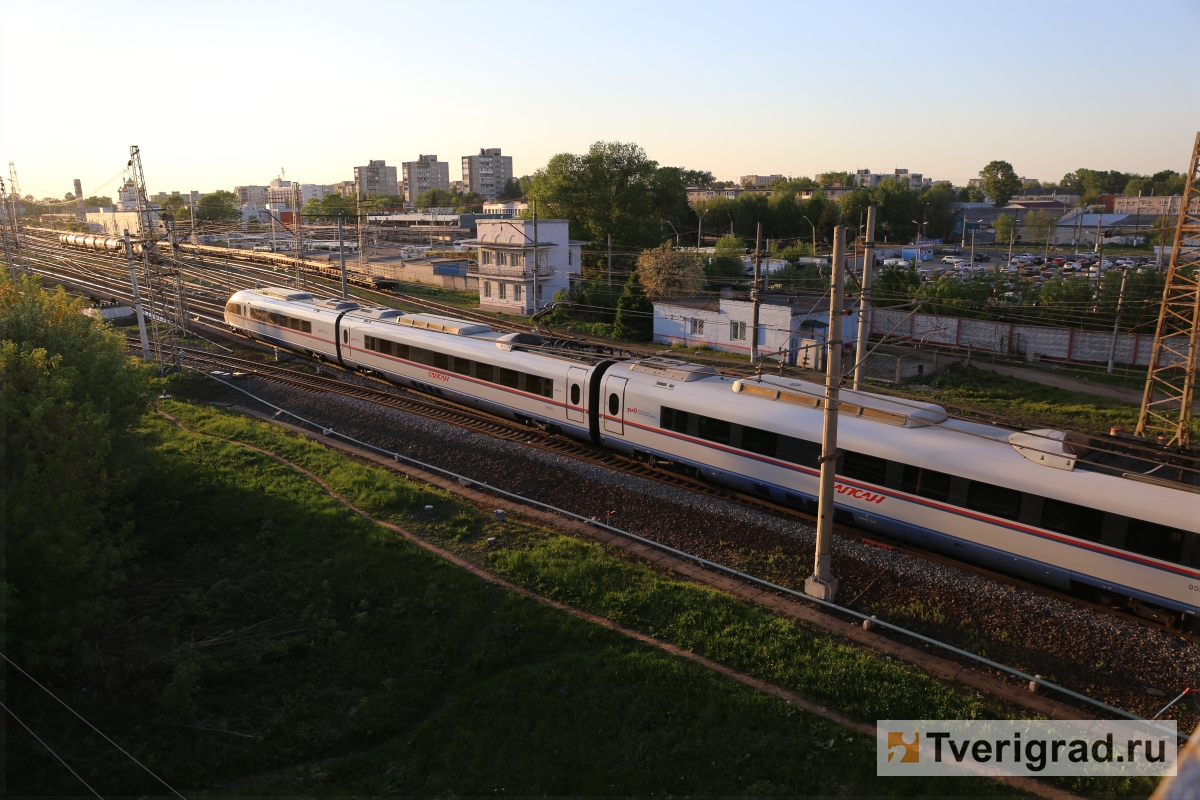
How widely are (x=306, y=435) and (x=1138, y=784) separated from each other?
2040cm

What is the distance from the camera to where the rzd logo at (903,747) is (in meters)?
9.13

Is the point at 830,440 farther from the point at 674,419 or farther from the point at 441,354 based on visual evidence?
the point at 441,354

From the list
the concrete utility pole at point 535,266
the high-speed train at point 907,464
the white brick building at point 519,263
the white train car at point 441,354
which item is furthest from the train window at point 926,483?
the white brick building at point 519,263

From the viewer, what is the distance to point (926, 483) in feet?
43.5

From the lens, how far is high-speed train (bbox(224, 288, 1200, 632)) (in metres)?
11.3

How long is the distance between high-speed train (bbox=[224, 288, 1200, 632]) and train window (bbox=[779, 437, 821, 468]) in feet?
0.09

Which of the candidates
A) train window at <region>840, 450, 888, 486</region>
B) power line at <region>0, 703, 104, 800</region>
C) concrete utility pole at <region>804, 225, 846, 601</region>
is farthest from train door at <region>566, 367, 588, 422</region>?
power line at <region>0, 703, 104, 800</region>

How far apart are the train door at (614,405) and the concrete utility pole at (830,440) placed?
6624 mm

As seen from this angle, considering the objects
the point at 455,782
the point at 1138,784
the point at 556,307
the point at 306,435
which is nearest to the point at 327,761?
the point at 455,782

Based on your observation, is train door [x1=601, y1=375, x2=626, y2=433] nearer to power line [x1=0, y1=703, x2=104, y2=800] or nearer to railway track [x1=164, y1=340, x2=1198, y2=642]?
railway track [x1=164, y1=340, x2=1198, y2=642]

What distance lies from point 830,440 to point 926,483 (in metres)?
2.48

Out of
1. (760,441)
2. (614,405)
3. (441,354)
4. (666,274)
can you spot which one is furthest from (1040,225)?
(760,441)

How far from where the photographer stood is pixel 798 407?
50.4 feet

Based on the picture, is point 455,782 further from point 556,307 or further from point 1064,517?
point 556,307
